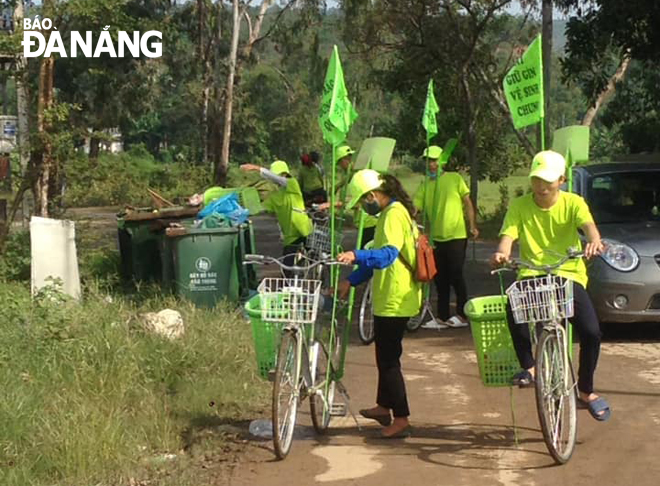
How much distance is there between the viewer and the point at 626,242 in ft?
33.4

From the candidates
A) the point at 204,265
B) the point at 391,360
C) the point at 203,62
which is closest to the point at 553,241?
the point at 391,360

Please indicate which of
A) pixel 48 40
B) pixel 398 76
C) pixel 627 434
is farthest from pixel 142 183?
pixel 627 434

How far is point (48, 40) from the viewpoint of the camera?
494 inches

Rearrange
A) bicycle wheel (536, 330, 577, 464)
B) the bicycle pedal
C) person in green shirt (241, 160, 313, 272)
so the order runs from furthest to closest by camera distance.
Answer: person in green shirt (241, 160, 313, 272) < the bicycle pedal < bicycle wheel (536, 330, 577, 464)

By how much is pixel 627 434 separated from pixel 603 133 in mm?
48049

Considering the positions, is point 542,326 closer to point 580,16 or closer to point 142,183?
point 580,16

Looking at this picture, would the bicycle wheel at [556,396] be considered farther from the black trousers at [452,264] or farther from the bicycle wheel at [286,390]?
the black trousers at [452,264]

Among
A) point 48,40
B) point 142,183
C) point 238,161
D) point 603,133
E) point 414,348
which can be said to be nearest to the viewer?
point 414,348

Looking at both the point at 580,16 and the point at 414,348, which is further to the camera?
the point at 580,16

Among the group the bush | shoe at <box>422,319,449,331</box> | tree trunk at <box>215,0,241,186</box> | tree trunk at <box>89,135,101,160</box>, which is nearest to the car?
shoe at <box>422,319,449,331</box>

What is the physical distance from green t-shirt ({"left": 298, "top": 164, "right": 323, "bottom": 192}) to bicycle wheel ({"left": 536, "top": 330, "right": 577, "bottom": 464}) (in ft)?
25.9

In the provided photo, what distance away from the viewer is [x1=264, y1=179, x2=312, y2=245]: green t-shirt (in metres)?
11.5

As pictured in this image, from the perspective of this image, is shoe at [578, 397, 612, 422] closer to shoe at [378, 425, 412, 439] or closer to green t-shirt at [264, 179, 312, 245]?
shoe at [378, 425, 412, 439]

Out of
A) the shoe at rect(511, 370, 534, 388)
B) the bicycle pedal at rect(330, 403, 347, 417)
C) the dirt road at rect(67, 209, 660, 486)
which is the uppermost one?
the shoe at rect(511, 370, 534, 388)
